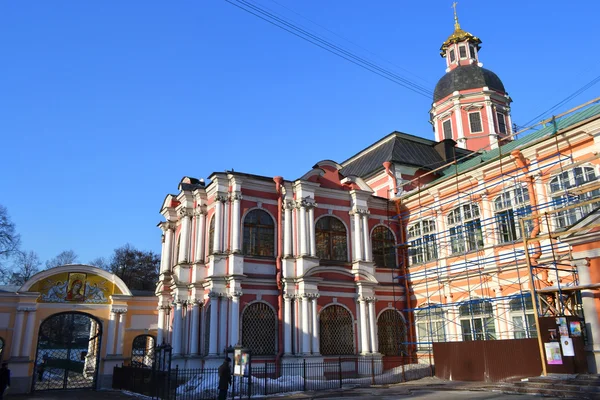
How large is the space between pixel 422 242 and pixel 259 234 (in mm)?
7689

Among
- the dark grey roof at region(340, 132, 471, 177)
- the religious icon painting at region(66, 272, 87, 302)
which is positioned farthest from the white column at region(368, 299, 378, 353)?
the religious icon painting at region(66, 272, 87, 302)

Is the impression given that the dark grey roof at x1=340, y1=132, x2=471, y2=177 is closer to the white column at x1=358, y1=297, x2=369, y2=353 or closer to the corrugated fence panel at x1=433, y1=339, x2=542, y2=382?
the white column at x1=358, y1=297, x2=369, y2=353

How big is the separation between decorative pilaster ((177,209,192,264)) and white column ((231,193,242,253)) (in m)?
3.69

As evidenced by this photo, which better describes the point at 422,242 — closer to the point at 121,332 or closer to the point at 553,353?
the point at 553,353

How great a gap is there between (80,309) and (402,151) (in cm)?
1889

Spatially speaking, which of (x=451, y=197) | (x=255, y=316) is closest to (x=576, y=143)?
(x=451, y=197)

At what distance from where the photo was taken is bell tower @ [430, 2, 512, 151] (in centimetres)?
3331

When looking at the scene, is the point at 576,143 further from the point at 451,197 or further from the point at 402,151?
the point at 402,151

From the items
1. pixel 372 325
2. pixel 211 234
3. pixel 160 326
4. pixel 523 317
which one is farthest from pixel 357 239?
pixel 160 326

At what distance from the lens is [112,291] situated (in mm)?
25844

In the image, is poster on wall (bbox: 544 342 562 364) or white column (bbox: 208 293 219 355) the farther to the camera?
white column (bbox: 208 293 219 355)

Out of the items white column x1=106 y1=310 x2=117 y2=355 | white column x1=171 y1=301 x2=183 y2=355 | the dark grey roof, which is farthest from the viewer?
the dark grey roof

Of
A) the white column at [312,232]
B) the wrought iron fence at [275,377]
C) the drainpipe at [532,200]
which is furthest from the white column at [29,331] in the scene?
the drainpipe at [532,200]

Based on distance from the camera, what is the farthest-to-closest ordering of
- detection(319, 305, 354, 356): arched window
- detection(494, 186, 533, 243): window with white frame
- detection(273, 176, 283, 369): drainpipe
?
detection(319, 305, 354, 356): arched window → detection(273, 176, 283, 369): drainpipe → detection(494, 186, 533, 243): window with white frame
